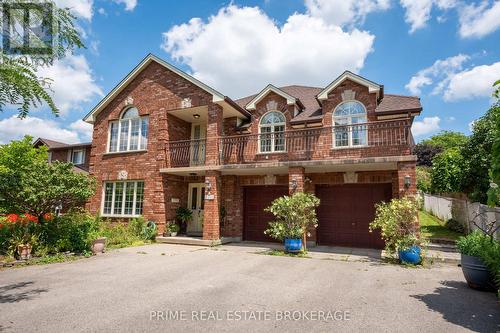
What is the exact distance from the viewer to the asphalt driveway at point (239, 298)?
4508 mm

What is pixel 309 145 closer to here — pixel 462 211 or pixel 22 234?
pixel 462 211

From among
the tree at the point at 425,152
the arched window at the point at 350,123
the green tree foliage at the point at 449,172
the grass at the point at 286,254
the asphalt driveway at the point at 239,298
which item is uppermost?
the tree at the point at 425,152

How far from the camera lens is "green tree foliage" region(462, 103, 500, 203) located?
13008 mm

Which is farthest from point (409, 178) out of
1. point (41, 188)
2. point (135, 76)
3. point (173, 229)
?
point (135, 76)

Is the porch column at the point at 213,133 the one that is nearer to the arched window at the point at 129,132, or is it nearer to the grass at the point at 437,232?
the arched window at the point at 129,132

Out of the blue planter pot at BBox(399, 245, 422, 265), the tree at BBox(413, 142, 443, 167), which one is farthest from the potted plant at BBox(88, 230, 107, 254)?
the tree at BBox(413, 142, 443, 167)

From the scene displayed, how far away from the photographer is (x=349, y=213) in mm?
12773

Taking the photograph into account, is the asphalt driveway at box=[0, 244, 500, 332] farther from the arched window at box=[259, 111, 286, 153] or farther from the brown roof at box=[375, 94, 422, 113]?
the arched window at box=[259, 111, 286, 153]

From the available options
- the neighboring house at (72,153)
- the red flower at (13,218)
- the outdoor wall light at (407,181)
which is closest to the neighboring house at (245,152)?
the outdoor wall light at (407,181)

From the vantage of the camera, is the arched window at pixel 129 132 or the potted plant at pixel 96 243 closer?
the potted plant at pixel 96 243

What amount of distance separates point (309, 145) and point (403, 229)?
17.3ft

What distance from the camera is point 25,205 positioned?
995 cm

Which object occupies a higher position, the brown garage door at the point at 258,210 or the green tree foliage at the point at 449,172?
the green tree foliage at the point at 449,172

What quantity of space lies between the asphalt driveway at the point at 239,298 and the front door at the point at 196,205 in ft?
19.8
